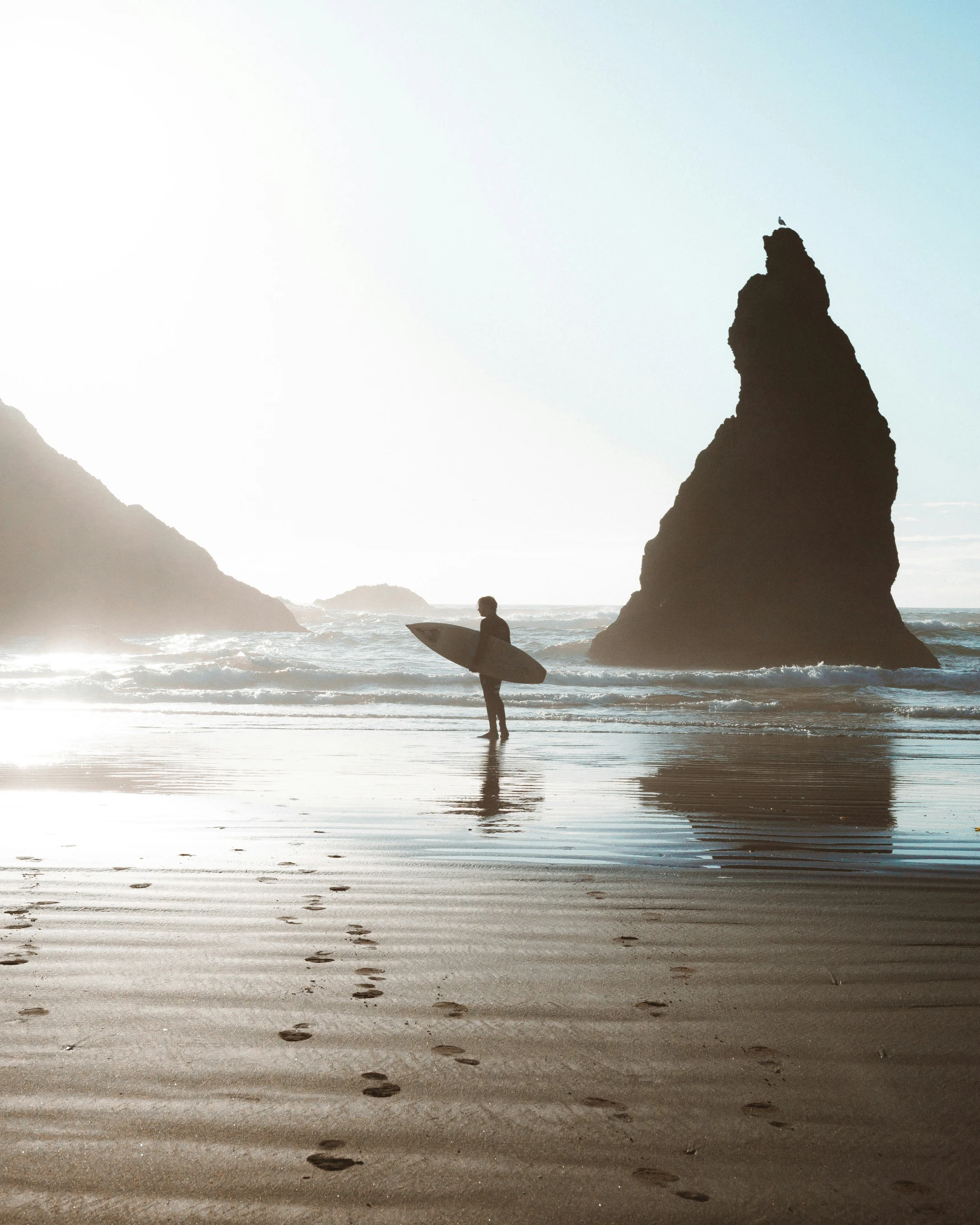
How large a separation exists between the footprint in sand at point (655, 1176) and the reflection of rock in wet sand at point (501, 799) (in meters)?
4.03

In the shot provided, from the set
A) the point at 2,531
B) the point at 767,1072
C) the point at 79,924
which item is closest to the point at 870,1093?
the point at 767,1072

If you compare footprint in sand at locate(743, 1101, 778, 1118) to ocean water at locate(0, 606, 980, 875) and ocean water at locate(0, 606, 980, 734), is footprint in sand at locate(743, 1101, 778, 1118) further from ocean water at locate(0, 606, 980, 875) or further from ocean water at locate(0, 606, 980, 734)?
ocean water at locate(0, 606, 980, 734)

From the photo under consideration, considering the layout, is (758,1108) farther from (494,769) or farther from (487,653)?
(487,653)

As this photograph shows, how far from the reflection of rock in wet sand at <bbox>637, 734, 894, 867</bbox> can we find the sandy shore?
149cm

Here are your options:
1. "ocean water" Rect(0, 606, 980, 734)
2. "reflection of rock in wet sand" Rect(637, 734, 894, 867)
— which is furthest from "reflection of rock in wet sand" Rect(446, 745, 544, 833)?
"ocean water" Rect(0, 606, 980, 734)

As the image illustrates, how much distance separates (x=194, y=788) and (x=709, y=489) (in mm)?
29246

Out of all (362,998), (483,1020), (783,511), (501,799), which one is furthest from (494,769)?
(783,511)

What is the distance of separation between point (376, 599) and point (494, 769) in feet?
347

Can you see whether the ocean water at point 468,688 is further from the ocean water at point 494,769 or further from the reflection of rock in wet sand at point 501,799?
the reflection of rock in wet sand at point 501,799

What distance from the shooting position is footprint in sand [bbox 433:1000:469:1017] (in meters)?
2.70

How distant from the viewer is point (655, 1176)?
185 cm

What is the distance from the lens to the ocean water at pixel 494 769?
5.45 metres

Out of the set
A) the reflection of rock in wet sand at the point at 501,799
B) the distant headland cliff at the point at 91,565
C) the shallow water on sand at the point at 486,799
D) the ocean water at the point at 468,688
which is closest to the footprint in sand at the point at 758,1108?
the shallow water on sand at the point at 486,799

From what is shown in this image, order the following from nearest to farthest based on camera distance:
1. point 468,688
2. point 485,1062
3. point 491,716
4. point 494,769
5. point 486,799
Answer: point 485,1062 → point 486,799 → point 494,769 → point 491,716 → point 468,688
